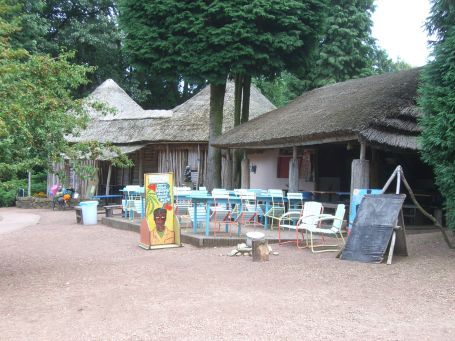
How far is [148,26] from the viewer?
19297mm

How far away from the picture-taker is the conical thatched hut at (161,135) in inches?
946

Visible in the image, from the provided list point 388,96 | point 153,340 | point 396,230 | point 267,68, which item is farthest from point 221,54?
point 153,340

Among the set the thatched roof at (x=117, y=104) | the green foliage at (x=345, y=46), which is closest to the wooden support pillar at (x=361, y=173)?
the thatched roof at (x=117, y=104)

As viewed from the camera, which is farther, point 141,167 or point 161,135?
point 141,167

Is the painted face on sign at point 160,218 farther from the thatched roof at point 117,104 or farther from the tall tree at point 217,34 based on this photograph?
the thatched roof at point 117,104

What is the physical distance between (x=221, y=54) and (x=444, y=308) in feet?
46.0

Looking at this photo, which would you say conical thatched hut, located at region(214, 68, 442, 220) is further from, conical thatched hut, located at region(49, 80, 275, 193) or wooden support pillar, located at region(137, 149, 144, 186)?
wooden support pillar, located at region(137, 149, 144, 186)

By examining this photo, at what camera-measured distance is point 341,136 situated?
13.0 meters

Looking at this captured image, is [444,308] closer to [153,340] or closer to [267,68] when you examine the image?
[153,340]

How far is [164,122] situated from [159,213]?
14790 millimetres

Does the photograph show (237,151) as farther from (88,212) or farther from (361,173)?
(361,173)

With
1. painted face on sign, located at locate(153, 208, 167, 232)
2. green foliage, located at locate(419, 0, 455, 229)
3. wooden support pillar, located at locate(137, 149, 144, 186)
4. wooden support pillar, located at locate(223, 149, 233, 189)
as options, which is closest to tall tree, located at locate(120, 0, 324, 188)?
wooden support pillar, located at locate(223, 149, 233, 189)

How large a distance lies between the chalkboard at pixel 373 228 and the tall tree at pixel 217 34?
10259 mm

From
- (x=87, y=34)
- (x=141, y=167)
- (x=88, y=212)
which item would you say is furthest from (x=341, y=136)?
(x=87, y=34)
